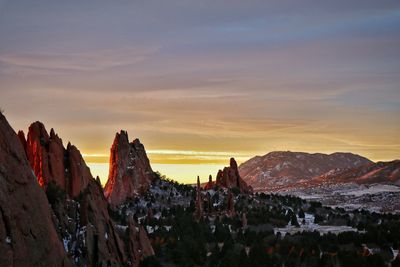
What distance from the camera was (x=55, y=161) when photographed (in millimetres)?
105750

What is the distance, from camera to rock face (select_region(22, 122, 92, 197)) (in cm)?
10294

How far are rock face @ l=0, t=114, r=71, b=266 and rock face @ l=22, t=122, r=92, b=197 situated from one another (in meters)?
55.3

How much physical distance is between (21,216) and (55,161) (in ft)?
207

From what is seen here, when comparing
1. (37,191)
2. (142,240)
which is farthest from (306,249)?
(37,191)

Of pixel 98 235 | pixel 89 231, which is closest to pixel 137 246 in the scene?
pixel 98 235

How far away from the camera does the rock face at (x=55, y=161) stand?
10294cm

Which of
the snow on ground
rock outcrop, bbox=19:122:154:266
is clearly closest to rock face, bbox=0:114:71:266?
rock outcrop, bbox=19:122:154:266

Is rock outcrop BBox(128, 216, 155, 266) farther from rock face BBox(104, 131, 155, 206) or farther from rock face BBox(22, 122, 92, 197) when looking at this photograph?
rock face BBox(104, 131, 155, 206)

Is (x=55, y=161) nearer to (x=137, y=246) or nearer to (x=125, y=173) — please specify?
(x=137, y=246)

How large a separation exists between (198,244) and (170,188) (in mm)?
85334

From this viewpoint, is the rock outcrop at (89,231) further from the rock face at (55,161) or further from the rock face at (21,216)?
the rock face at (55,161)

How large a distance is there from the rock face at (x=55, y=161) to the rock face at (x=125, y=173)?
66.2 meters

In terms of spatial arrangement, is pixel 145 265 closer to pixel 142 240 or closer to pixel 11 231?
pixel 142 240

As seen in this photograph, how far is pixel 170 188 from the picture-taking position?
195 m
